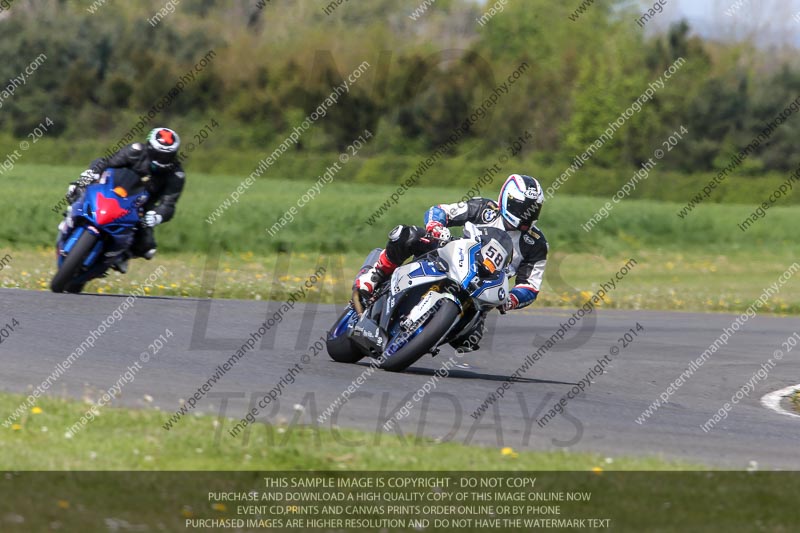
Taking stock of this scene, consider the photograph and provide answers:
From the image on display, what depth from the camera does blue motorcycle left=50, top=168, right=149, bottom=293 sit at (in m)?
13.9

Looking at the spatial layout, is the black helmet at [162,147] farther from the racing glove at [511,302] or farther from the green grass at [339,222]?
the green grass at [339,222]

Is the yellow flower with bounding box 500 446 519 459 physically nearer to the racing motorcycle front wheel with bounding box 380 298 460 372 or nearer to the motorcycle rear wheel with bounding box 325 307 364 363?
the racing motorcycle front wheel with bounding box 380 298 460 372

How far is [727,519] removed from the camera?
656cm

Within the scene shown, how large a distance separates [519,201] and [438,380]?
5.54ft

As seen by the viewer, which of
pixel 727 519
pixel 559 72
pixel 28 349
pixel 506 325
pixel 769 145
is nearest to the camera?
pixel 727 519

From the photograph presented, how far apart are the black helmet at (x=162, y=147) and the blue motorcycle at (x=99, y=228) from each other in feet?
1.24

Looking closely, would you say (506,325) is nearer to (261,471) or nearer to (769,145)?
(261,471)

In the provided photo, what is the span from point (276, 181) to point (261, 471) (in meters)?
41.3

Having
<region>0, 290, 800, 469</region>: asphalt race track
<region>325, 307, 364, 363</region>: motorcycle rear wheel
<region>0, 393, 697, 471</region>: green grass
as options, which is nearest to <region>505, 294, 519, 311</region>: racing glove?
<region>0, 290, 800, 469</region>: asphalt race track

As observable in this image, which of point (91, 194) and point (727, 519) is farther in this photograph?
point (91, 194)

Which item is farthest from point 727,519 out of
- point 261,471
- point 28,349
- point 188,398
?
point 28,349

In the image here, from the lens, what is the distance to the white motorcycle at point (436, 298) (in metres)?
10.2

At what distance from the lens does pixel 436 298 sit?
33.4 feet

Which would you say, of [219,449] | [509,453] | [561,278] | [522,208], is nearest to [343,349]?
[522,208]
